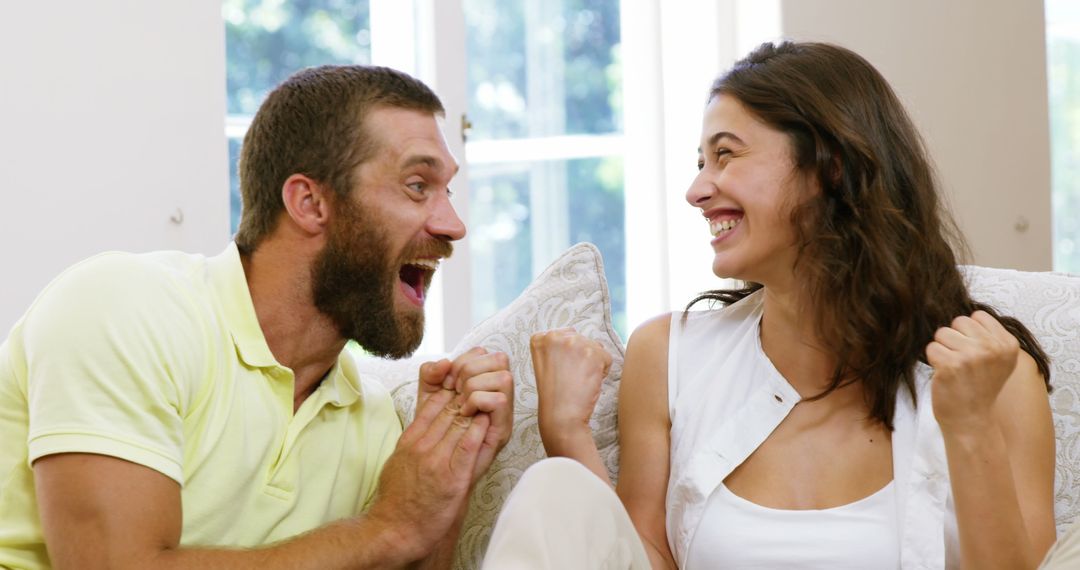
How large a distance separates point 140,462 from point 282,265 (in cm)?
37

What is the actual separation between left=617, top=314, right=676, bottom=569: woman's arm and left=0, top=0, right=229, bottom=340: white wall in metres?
1.05

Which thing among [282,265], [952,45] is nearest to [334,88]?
[282,265]

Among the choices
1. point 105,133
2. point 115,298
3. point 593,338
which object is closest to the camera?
point 115,298

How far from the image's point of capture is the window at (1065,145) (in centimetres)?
475

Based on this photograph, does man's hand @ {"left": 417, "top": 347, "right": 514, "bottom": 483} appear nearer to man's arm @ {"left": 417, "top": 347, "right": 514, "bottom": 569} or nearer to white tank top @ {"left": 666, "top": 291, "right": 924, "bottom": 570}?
man's arm @ {"left": 417, "top": 347, "right": 514, "bottom": 569}

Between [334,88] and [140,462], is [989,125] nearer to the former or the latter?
[334,88]

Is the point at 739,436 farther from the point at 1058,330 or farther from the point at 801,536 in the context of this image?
the point at 1058,330

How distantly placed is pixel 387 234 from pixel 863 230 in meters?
0.66

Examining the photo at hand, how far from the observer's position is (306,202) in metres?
1.59

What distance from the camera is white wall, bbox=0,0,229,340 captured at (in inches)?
85.8

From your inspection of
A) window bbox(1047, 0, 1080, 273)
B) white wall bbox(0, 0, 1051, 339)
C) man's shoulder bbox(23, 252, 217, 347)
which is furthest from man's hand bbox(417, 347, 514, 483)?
window bbox(1047, 0, 1080, 273)

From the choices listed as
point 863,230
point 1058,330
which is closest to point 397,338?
point 863,230

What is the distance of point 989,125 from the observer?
364cm

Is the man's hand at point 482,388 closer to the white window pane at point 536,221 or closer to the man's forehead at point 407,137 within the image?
the man's forehead at point 407,137
